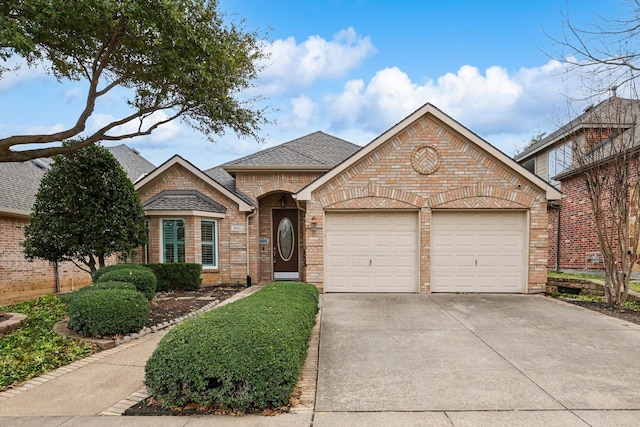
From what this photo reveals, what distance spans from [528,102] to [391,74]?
5.05 metres

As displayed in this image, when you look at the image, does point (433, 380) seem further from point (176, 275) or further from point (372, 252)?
point (176, 275)

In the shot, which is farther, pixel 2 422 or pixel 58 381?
pixel 58 381

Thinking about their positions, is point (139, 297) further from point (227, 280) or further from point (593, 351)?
point (593, 351)

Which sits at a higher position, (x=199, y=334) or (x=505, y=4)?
(x=505, y=4)

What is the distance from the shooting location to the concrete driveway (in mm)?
3507

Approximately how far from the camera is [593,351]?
17.4 feet

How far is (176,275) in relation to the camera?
35.9 ft

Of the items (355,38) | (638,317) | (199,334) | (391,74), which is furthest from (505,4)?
(199,334)

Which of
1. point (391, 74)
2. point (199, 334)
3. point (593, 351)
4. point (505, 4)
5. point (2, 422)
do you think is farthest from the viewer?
point (391, 74)

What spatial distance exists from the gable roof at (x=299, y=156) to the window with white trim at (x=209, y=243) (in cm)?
216

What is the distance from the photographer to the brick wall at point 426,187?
1002cm

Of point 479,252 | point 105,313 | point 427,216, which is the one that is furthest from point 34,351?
point 479,252

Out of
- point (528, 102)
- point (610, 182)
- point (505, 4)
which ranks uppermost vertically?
point (505, 4)

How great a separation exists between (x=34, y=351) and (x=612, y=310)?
11.3 m
